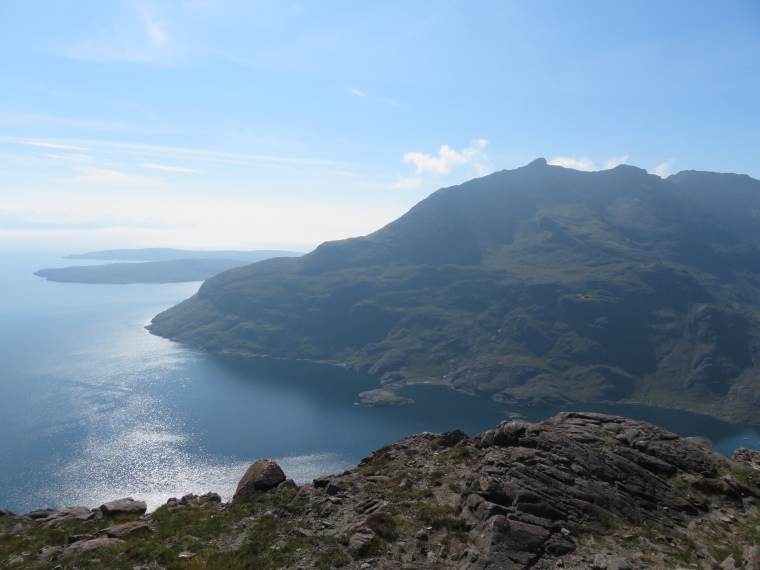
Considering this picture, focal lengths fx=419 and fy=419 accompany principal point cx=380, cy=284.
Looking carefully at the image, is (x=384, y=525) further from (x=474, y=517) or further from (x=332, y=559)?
(x=474, y=517)

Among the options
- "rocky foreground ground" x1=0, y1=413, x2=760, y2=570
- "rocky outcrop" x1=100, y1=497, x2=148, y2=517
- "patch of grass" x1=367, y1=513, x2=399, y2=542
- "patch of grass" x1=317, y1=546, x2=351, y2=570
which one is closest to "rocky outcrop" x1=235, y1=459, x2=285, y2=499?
"rocky foreground ground" x1=0, y1=413, x2=760, y2=570

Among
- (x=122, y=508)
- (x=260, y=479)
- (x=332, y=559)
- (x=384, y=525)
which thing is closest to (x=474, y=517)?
(x=384, y=525)

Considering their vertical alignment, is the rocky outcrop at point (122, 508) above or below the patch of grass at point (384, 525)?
below

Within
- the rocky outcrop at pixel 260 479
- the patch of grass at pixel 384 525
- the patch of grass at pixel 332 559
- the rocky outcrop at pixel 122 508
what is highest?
the patch of grass at pixel 384 525

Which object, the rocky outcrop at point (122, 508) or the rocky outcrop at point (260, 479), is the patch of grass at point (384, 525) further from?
the rocky outcrop at point (122, 508)

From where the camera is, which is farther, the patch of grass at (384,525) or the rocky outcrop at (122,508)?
the rocky outcrop at (122,508)

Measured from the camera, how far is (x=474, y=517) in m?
24.5

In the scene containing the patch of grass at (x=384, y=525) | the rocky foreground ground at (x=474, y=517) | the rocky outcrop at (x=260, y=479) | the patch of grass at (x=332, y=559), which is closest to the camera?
the patch of grass at (x=332, y=559)

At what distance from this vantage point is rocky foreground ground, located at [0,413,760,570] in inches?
882

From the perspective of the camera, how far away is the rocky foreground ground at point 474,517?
2239cm

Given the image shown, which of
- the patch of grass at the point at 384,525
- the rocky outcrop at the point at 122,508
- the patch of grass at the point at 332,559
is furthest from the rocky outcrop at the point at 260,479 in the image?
the patch of grass at the point at 332,559

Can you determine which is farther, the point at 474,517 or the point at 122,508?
the point at 122,508

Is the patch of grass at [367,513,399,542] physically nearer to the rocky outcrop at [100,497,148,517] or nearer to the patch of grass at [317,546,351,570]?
the patch of grass at [317,546,351,570]

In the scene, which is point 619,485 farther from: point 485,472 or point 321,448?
point 321,448
